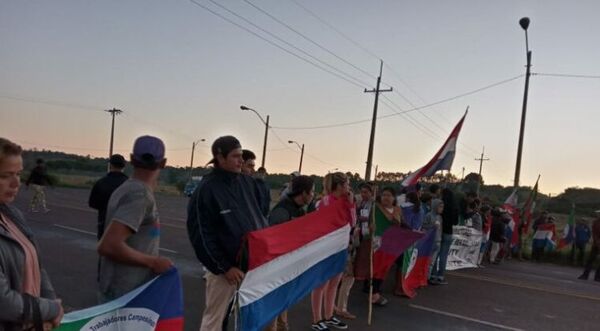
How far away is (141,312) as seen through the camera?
9.43ft

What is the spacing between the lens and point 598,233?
1294 cm

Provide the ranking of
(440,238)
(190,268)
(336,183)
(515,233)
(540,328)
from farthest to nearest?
1. (515,233)
2. (440,238)
3. (190,268)
4. (540,328)
5. (336,183)

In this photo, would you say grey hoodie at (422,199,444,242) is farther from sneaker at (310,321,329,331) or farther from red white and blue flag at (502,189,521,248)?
red white and blue flag at (502,189,521,248)

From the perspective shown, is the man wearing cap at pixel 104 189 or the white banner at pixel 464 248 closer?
the man wearing cap at pixel 104 189

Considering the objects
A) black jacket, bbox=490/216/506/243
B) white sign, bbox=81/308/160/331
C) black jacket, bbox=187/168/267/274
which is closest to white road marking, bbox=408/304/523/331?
black jacket, bbox=187/168/267/274

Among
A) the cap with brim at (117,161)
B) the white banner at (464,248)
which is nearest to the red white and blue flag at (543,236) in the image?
the white banner at (464,248)

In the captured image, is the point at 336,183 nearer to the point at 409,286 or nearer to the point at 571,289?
the point at 409,286

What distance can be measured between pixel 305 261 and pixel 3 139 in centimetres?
324

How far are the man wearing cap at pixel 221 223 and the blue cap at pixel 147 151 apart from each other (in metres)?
0.83

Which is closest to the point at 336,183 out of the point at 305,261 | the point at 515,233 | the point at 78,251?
the point at 305,261

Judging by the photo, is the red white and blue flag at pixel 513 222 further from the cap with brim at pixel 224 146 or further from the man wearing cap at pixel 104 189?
the cap with brim at pixel 224 146

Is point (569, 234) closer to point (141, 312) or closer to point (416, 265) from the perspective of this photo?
point (416, 265)

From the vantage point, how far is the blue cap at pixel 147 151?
2875 mm

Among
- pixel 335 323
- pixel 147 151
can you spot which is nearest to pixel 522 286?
pixel 335 323
